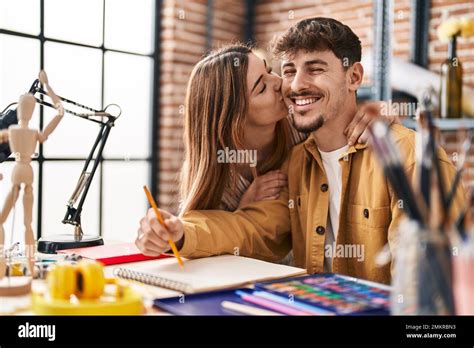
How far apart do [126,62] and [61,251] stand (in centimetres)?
158

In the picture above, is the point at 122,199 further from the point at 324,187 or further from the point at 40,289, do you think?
the point at 40,289

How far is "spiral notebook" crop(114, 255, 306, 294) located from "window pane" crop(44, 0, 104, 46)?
1.45 m

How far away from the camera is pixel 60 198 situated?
2.19 m

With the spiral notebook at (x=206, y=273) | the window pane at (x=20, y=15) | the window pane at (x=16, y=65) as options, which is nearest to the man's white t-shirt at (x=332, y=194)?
the spiral notebook at (x=206, y=273)

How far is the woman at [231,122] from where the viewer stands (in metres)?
1.29

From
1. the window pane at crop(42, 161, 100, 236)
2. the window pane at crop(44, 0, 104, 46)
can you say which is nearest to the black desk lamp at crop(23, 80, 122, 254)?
the window pane at crop(42, 161, 100, 236)

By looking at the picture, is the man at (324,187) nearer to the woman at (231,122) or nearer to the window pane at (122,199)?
the woman at (231,122)

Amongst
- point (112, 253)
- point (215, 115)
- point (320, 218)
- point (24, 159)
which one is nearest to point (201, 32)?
point (215, 115)

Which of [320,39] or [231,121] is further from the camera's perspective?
[231,121]

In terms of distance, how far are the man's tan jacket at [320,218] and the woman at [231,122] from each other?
0.05 m

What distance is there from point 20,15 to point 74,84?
0.32 meters

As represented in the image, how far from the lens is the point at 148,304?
0.76 metres

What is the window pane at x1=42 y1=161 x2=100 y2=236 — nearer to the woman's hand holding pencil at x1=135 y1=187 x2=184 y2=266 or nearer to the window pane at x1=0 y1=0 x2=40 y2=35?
the window pane at x1=0 y1=0 x2=40 y2=35
